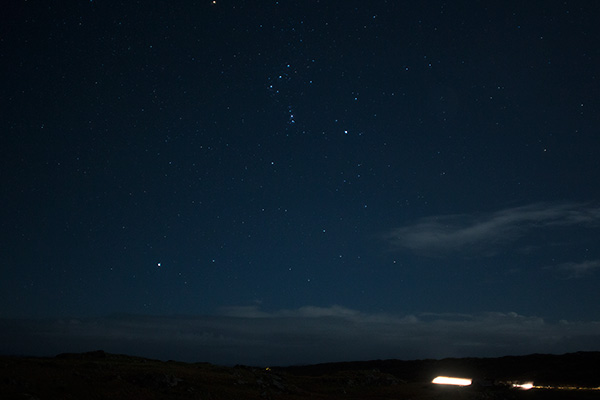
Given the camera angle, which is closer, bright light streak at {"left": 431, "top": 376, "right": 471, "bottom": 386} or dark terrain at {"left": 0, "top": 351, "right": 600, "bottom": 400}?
dark terrain at {"left": 0, "top": 351, "right": 600, "bottom": 400}

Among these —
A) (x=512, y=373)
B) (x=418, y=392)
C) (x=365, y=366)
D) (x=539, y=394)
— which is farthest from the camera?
(x=365, y=366)

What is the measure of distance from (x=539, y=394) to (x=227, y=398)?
99.5ft

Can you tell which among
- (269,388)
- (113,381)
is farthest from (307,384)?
(113,381)

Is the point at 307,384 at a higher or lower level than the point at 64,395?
lower

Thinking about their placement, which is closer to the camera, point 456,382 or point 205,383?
point 205,383

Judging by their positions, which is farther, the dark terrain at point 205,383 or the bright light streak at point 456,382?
the bright light streak at point 456,382

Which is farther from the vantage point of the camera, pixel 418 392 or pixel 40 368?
pixel 418 392

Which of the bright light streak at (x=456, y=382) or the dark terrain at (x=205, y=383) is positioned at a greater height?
the dark terrain at (x=205, y=383)

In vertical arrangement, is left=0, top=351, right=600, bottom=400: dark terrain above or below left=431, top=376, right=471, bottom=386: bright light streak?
above

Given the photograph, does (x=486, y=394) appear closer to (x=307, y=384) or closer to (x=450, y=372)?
(x=307, y=384)

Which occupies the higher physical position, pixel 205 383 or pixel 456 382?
pixel 205 383

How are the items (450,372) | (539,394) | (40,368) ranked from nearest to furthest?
(40,368) < (539,394) < (450,372)

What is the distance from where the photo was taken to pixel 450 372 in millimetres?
86938

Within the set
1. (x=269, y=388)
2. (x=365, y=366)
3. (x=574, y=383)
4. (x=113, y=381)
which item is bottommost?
(x=365, y=366)
